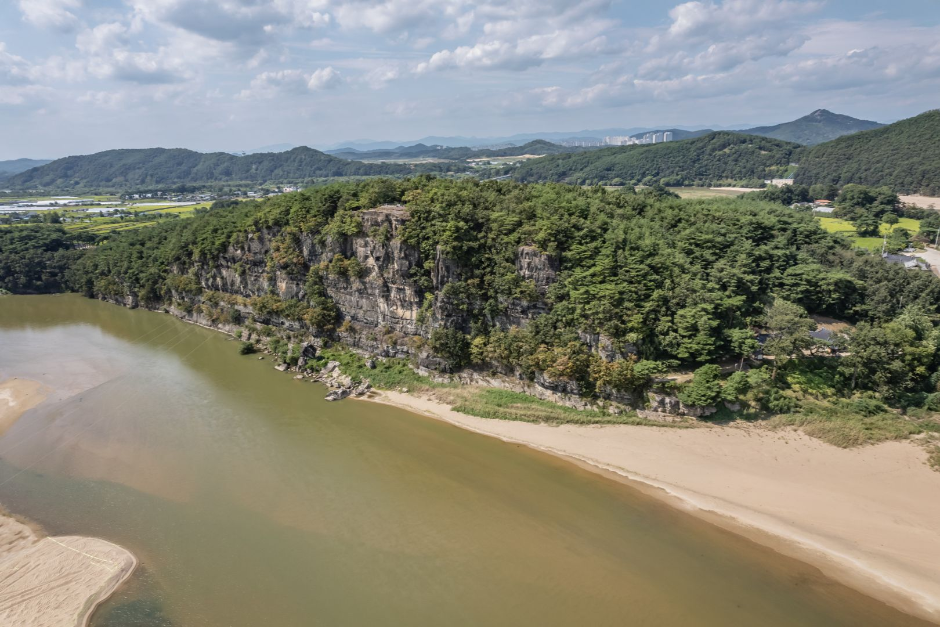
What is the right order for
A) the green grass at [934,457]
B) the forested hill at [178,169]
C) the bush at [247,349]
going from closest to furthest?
the green grass at [934,457]
the bush at [247,349]
the forested hill at [178,169]

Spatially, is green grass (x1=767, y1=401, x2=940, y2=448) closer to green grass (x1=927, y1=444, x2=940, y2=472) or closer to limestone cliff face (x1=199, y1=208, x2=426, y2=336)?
green grass (x1=927, y1=444, x2=940, y2=472)

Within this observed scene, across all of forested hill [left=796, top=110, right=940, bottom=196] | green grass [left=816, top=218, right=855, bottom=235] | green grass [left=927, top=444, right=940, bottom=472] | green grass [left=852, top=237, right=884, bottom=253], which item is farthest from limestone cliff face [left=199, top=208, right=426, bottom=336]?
forested hill [left=796, top=110, right=940, bottom=196]

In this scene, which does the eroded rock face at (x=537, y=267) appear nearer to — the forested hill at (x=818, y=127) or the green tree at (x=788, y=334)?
the green tree at (x=788, y=334)

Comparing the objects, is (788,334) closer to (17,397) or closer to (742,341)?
(742,341)

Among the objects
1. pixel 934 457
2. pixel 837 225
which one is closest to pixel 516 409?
pixel 934 457

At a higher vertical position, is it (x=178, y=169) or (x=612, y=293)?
(x=178, y=169)

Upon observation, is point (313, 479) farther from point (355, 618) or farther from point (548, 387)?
point (548, 387)

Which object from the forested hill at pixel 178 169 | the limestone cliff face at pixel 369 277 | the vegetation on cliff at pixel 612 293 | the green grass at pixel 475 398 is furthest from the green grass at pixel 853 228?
Answer: the forested hill at pixel 178 169
